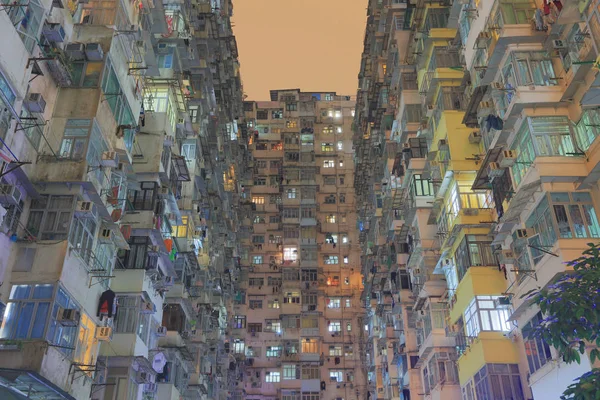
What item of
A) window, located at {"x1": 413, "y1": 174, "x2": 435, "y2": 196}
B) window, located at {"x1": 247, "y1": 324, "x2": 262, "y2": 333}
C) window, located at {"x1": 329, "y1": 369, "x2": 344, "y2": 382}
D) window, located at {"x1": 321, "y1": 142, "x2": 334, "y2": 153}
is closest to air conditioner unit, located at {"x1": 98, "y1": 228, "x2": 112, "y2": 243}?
window, located at {"x1": 413, "y1": 174, "x2": 435, "y2": 196}

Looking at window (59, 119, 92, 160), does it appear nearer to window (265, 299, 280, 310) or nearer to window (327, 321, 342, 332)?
window (265, 299, 280, 310)

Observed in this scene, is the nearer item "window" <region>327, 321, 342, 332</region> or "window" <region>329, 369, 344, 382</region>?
"window" <region>329, 369, 344, 382</region>

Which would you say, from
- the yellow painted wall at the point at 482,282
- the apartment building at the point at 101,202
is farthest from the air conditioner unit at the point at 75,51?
the yellow painted wall at the point at 482,282

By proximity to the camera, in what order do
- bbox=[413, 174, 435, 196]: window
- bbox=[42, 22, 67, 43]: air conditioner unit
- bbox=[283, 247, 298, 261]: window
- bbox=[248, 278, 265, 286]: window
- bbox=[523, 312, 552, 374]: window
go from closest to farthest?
1. bbox=[42, 22, 67, 43]: air conditioner unit
2. bbox=[523, 312, 552, 374]: window
3. bbox=[413, 174, 435, 196]: window
4. bbox=[248, 278, 265, 286]: window
5. bbox=[283, 247, 298, 261]: window

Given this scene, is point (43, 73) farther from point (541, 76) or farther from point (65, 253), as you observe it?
point (541, 76)

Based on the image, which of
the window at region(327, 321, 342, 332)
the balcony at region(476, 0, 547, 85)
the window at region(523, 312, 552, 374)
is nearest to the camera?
the window at region(523, 312, 552, 374)

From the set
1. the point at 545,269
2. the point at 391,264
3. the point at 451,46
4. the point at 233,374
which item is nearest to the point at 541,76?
the point at 545,269

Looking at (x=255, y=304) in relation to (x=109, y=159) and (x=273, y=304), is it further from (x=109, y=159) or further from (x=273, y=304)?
(x=109, y=159)
